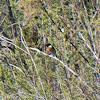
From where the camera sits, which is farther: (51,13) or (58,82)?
(58,82)

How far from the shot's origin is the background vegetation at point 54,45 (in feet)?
3.55

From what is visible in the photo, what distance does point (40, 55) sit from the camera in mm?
1175

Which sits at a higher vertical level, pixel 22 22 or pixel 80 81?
pixel 22 22

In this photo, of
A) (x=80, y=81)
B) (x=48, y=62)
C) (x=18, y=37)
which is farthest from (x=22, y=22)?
(x=80, y=81)

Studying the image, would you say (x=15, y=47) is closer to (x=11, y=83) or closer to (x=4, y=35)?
(x=4, y=35)

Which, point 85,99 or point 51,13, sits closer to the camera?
point 51,13

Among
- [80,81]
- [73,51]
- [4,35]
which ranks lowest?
[80,81]

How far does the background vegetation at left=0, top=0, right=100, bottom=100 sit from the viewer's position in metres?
1.08

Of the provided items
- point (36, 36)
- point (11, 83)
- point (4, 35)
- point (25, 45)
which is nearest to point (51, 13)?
point (36, 36)

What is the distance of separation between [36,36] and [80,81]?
2.03 ft

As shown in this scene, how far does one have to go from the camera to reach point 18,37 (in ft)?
3.78

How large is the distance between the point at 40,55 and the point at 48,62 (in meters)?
0.11

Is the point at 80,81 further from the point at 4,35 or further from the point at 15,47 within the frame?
the point at 4,35

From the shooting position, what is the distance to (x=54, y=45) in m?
1.15
